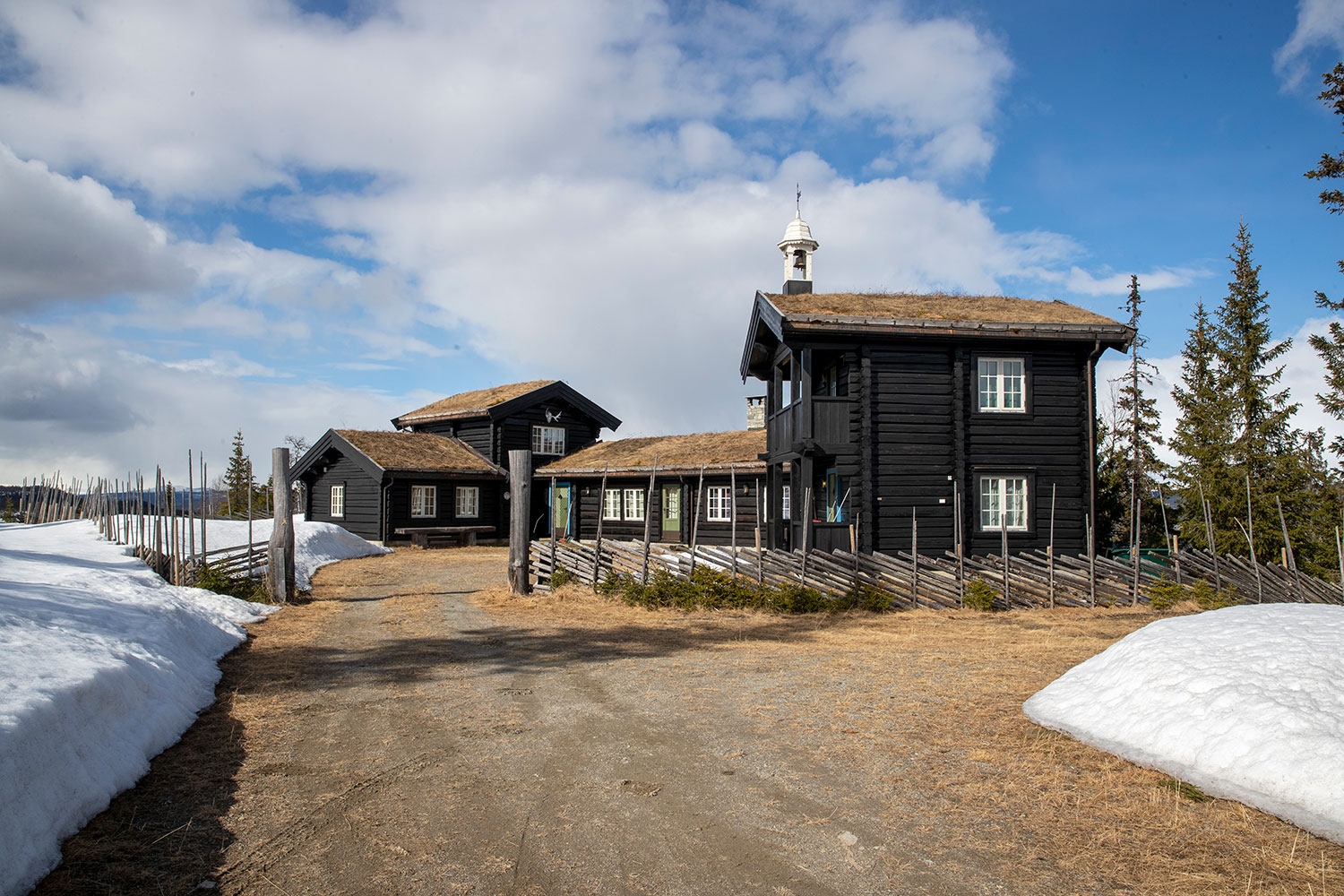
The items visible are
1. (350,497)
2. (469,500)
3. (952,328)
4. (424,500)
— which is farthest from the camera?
(469,500)


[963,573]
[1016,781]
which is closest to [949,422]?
[963,573]

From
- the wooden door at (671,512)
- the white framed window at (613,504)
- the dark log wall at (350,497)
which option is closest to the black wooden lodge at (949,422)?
the wooden door at (671,512)

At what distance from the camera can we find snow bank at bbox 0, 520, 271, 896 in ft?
14.0

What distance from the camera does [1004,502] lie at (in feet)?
58.2

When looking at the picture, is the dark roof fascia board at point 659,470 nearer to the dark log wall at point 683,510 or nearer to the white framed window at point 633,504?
the dark log wall at point 683,510

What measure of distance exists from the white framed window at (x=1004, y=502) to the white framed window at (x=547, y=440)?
813 inches

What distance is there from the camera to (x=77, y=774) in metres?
4.86

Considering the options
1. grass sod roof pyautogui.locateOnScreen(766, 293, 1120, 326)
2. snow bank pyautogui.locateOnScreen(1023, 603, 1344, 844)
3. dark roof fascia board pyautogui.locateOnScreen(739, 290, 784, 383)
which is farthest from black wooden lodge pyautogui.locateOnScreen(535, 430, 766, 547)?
snow bank pyautogui.locateOnScreen(1023, 603, 1344, 844)

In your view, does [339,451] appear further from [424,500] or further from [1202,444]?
[1202,444]

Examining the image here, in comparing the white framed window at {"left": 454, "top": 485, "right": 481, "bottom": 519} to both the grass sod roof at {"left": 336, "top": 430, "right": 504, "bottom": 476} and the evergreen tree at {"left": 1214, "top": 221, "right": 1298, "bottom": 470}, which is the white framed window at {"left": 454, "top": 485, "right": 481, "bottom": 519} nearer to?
the grass sod roof at {"left": 336, "top": 430, "right": 504, "bottom": 476}

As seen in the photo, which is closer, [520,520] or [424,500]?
[520,520]

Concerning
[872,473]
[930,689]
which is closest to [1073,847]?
[930,689]

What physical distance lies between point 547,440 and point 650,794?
30049 mm

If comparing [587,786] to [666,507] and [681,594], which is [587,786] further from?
[666,507]
